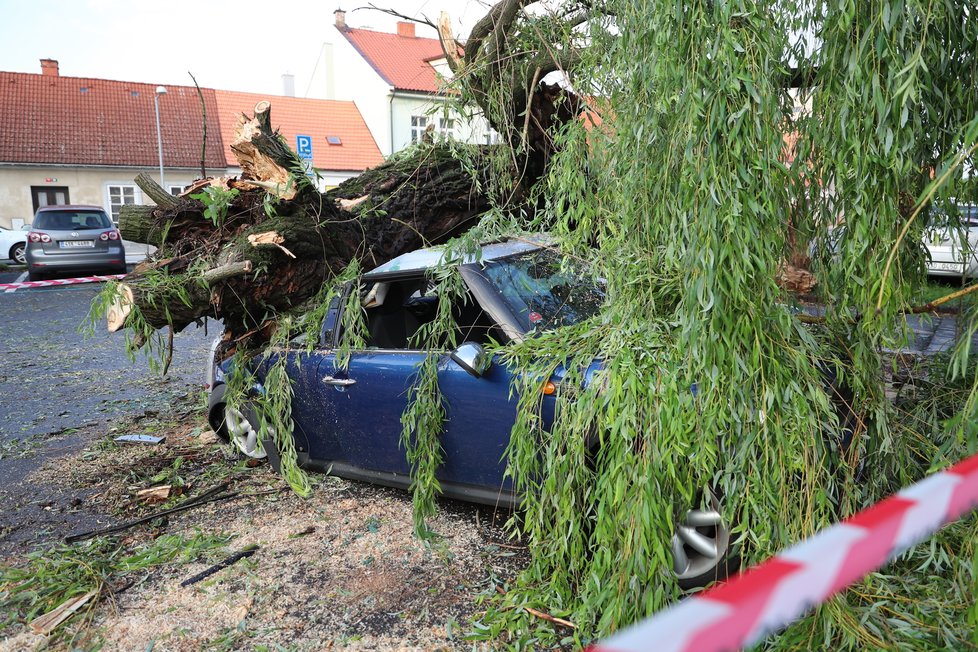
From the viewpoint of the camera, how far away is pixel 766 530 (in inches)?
111

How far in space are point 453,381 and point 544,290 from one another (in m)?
0.76

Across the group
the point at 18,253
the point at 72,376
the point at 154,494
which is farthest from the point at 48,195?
the point at 154,494

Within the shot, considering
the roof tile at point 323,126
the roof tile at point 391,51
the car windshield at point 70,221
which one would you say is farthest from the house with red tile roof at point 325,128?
the car windshield at point 70,221

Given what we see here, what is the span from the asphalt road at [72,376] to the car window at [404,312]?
2090 millimetres

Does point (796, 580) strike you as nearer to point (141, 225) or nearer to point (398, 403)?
point (398, 403)

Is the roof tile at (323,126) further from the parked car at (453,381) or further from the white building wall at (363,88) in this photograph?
the parked car at (453,381)

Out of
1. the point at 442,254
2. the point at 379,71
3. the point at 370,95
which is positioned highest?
the point at 379,71

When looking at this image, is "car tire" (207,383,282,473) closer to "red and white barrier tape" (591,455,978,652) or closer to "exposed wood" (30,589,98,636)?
"exposed wood" (30,589,98,636)

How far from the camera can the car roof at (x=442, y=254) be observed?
14.5ft

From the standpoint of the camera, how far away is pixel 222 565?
4.06 meters

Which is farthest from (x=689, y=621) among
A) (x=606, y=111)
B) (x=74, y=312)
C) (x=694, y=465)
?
(x=74, y=312)

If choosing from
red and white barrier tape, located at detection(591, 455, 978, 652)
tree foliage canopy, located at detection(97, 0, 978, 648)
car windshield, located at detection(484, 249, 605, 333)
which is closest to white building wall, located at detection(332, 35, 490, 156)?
car windshield, located at detection(484, 249, 605, 333)

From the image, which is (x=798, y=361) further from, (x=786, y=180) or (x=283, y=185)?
(x=283, y=185)

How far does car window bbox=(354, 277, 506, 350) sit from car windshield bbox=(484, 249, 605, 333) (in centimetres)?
24
